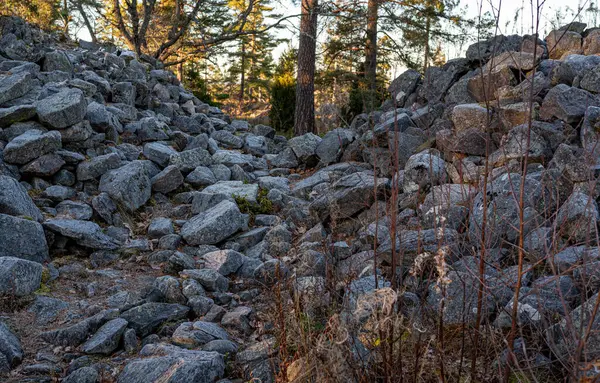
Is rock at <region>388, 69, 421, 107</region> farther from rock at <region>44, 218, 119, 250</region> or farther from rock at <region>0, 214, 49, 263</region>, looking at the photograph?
rock at <region>0, 214, 49, 263</region>

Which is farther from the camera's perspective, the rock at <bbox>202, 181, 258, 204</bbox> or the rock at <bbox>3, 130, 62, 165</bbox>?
the rock at <bbox>202, 181, 258, 204</bbox>

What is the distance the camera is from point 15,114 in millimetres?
7082

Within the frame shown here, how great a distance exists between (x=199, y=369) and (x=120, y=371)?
2.01 feet

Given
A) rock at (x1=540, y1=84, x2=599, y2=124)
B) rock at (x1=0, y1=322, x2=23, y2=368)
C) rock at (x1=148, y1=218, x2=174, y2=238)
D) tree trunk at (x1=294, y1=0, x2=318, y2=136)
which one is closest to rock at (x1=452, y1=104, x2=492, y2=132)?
rock at (x1=540, y1=84, x2=599, y2=124)

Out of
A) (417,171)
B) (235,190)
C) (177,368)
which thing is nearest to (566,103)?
(417,171)

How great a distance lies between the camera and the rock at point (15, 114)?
278 inches

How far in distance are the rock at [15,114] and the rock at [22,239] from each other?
2581 mm

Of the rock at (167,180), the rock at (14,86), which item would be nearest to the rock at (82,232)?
the rock at (167,180)

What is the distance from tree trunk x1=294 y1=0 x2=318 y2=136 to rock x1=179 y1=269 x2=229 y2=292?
27.8 ft

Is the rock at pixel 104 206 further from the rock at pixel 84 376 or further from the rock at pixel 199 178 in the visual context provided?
the rock at pixel 84 376

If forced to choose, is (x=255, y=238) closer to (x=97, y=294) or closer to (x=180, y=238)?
(x=180, y=238)

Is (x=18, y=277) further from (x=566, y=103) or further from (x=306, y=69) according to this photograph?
(x=306, y=69)

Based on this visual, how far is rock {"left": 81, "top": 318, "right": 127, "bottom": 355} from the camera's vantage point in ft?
12.2

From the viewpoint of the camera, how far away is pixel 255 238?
20.0 feet
